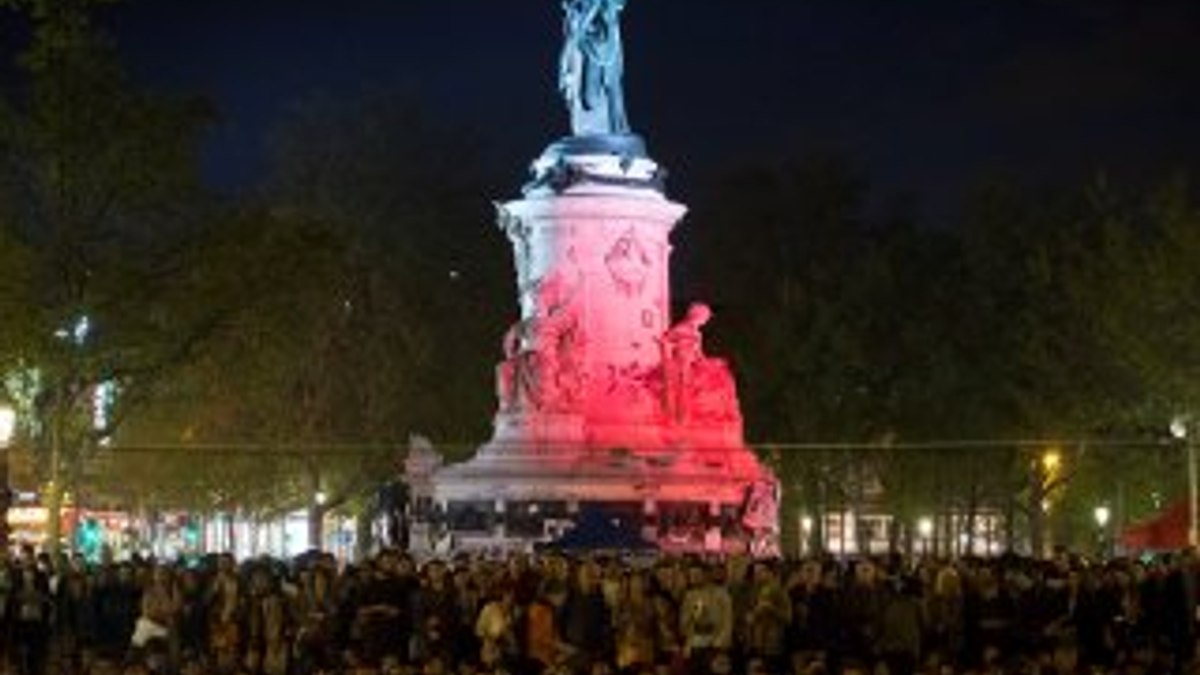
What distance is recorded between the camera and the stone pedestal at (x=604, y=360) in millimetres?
40688

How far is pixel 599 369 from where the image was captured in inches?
1676

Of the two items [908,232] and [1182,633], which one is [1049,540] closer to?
[908,232]

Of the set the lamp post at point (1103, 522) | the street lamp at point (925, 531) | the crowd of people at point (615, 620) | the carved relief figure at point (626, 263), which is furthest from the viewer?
the street lamp at point (925, 531)

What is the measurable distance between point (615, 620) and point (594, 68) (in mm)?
20016

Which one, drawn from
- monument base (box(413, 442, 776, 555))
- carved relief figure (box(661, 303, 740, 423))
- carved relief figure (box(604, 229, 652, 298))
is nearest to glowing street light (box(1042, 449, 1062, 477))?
carved relief figure (box(661, 303, 740, 423))

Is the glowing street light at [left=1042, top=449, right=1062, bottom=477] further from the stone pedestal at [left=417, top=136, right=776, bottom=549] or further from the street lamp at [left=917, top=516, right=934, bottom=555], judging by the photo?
the stone pedestal at [left=417, top=136, right=776, bottom=549]

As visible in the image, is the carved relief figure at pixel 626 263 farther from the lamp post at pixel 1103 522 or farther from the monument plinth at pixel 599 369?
the lamp post at pixel 1103 522

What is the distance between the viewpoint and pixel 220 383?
49469 millimetres

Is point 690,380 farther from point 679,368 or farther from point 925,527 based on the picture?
point 925,527

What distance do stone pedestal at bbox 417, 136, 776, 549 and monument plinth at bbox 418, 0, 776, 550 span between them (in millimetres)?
26

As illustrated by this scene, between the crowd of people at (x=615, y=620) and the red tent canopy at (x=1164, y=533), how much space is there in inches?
490

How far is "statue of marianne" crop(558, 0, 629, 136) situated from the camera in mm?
43656

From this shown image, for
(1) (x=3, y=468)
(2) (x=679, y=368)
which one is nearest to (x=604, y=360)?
(2) (x=679, y=368)

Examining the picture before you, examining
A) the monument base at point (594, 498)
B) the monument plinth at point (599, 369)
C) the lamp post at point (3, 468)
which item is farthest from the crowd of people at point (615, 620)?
the monument plinth at point (599, 369)
